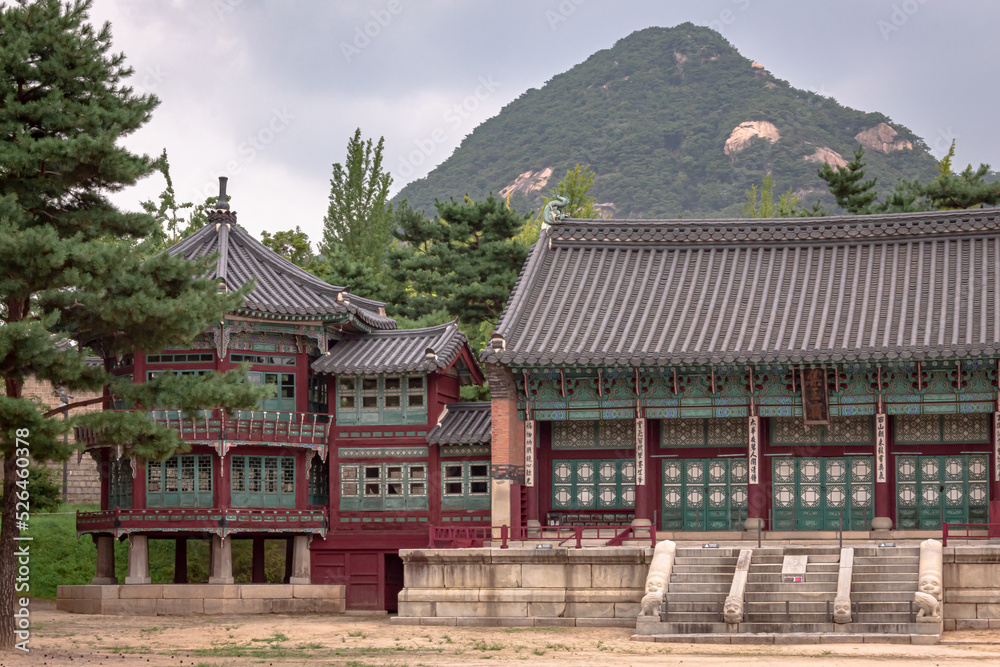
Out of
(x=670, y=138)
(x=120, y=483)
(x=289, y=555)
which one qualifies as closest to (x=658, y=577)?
(x=289, y=555)

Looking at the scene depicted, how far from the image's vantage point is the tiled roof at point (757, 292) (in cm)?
3331

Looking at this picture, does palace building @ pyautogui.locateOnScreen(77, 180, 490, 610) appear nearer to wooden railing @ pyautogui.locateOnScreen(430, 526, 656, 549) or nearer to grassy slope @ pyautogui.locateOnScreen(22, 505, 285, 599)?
grassy slope @ pyautogui.locateOnScreen(22, 505, 285, 599)

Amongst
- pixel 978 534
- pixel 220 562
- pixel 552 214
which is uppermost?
pixel 552 214

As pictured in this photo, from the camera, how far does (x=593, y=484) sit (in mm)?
35688

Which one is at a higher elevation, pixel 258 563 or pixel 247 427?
pixel 247 427

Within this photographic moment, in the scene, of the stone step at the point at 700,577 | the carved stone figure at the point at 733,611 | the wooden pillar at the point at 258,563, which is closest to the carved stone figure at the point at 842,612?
the carved stone figure at the point at 733,611

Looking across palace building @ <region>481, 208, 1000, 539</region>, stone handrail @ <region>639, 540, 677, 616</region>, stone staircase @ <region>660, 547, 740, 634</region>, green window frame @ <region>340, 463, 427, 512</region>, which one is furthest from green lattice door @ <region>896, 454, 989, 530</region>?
green window frame @ <region>340, 463, 427, 512</region>

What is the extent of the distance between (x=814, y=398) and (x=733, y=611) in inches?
377

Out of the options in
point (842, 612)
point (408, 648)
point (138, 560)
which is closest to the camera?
point (408, 648)

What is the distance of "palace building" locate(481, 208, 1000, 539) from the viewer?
1303 inches

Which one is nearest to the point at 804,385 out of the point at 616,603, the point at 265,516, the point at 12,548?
the point at 616,603

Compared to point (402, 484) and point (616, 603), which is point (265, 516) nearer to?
point (402, 484)

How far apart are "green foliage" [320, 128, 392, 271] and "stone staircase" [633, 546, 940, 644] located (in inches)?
1566

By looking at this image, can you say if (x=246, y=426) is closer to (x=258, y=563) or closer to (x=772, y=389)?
(x=258, y=563)
